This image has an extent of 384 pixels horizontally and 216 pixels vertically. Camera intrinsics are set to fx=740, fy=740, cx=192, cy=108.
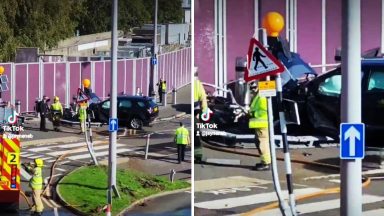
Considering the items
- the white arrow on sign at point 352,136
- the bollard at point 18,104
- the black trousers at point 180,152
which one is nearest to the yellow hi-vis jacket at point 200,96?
the black trousers at point 180,152

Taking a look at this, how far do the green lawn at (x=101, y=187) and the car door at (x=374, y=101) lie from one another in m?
1.25

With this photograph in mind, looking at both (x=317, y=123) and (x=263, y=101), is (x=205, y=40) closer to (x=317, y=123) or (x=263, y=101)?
(x=263, y=101)

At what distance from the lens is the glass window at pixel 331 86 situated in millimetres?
4215

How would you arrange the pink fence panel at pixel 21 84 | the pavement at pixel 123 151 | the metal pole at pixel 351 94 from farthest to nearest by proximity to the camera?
the pink fence panel at pixel 21 84 < the pavement at pixel 123 151 < the metal pole at pixel 351 94

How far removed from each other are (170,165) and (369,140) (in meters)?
1.27

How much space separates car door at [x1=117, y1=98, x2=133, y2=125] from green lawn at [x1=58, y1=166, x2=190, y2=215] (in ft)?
1.11

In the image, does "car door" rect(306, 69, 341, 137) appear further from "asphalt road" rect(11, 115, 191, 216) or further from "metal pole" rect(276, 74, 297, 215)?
"asphalt road" rect(11, 115, 191, 216)

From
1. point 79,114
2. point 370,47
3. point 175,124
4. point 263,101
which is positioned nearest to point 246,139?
point 263,101

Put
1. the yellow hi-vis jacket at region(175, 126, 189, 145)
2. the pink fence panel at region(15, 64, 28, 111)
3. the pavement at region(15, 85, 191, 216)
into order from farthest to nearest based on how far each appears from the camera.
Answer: the pink fence panel at region(15, 64, 28, 111), the pavement at region(15, 85, 191, 216), the yellow hi-vis jacket at region(175, 126, 189, 145)

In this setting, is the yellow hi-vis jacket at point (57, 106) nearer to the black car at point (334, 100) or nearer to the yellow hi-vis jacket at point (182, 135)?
the yellow hi-vis jacket at point (182, 135)

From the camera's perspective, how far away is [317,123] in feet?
13.9

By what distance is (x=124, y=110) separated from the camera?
484cm

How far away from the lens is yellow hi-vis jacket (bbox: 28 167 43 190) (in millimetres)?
4742

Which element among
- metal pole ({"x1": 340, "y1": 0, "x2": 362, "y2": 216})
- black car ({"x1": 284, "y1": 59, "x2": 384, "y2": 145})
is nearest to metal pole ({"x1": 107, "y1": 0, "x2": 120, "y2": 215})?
black car ({"x1": 284, "y1": 59, "x2": 384, "y2": 145})
